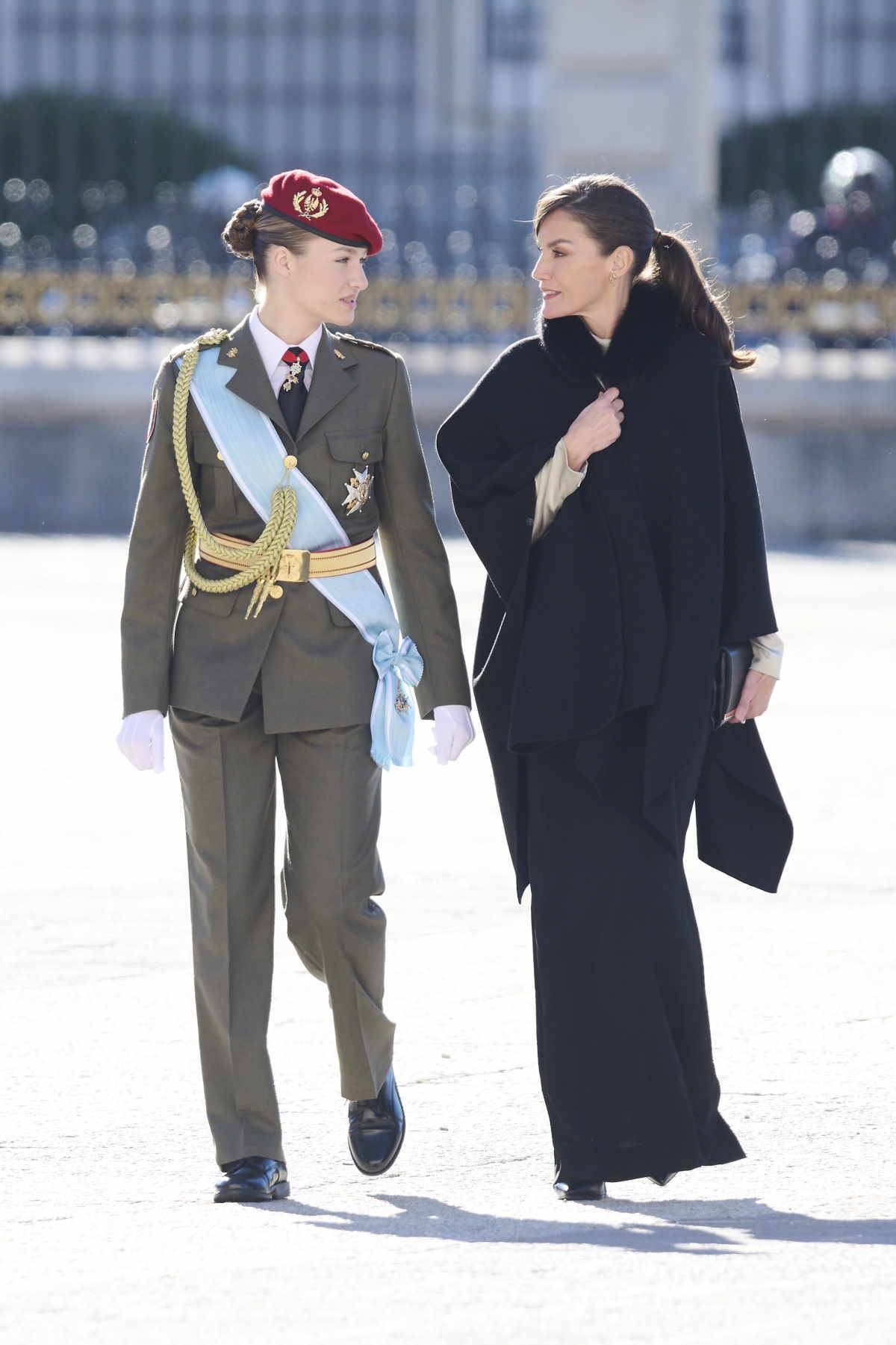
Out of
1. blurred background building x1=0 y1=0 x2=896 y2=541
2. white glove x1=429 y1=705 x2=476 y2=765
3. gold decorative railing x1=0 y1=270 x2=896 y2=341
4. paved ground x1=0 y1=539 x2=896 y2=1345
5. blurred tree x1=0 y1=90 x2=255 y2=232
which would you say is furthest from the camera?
blurred tree x1=0 y1=90 x2=255 y2=232

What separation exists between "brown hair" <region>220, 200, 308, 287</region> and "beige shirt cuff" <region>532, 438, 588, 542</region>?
57 cm

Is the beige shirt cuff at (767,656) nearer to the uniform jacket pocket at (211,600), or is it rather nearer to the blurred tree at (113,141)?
the uniform jacket pocket at (211,600)

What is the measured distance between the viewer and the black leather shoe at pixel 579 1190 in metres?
4.16

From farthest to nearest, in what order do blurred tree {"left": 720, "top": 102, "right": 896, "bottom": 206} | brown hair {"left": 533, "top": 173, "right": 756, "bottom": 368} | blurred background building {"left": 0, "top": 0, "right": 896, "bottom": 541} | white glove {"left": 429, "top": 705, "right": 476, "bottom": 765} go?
1. blurred tree {"left": 720, "top": 102, "right": 896, "bottom": 206}
2. blurred background building {"left": 0, "top": 0, "right": 896, "bottom": 541}
3. white glove {"left": 429, "top": 705, "right": 476, "bottom": 765}
4. brown hair {"left": 533, "top": 173, "right": 756, "bottom": 368}

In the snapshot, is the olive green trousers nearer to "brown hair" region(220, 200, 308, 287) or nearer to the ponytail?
"brown hair" region(220, 200, 308, 287)

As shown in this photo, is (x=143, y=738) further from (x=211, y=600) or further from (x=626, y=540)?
(x=626, y=540)

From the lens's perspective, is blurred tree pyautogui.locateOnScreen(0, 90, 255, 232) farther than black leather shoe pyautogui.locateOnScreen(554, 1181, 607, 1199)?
Yes

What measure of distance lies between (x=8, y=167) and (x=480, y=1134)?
109 feet

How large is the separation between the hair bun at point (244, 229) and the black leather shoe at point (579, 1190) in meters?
1.72

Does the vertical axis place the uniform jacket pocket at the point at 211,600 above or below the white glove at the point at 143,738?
above

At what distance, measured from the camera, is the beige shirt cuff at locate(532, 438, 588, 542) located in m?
4.21

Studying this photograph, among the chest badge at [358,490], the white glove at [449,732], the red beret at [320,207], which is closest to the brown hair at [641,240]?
the red beret at [320,207]

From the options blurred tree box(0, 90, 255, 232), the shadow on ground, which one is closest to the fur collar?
the shadow on ground

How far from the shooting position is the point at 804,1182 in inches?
164
